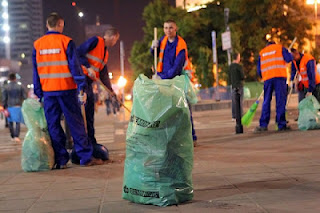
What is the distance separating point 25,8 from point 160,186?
194 meters

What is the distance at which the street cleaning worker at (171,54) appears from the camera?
9531 millimetres

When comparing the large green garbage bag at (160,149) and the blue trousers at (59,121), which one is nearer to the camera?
the large green garbage bag at (160,149)

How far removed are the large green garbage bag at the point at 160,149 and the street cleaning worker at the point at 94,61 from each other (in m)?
3.39

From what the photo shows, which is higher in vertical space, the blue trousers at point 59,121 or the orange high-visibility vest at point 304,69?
the orange high-visibility vest at point 304,69

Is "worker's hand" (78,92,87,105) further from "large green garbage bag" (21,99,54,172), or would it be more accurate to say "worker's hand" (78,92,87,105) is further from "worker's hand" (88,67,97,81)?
"large green garbage bag" (21,99,54,172)

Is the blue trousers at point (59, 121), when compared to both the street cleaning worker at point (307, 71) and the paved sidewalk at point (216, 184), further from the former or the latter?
the street cleaning worker at point (307, 71)

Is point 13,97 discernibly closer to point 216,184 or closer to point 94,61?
point 94,61

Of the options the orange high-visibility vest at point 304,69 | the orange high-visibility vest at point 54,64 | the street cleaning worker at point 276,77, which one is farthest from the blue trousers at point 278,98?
the orange high-visibility vest at point 54,64

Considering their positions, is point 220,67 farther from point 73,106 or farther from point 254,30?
point 73,106

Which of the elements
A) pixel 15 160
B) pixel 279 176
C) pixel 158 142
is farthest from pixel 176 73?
pixel 158 142

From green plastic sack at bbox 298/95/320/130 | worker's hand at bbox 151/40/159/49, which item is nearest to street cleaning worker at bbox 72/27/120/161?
Answer: worker's hand at bbox 151/40/159/49

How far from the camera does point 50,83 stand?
8125mm

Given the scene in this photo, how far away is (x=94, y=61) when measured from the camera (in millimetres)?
8867

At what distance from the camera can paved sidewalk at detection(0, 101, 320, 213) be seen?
4.96 meters
